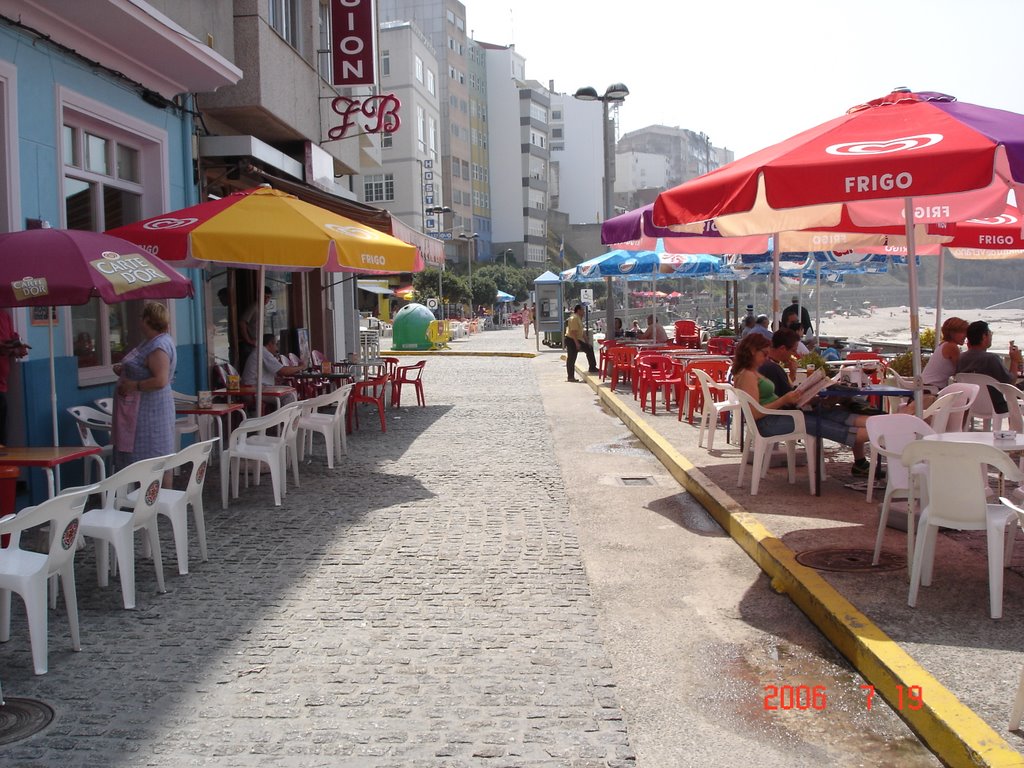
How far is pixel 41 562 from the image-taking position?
470 cm

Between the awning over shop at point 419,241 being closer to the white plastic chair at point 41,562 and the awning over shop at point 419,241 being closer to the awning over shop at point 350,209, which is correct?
the awning over shop at point 350,209

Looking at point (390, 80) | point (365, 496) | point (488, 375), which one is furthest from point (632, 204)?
point (365, 496)

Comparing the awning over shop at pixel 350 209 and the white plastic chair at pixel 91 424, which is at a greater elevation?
the awning over shop at pixel 350 209

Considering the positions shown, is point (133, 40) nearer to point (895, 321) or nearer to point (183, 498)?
point (183, 498)

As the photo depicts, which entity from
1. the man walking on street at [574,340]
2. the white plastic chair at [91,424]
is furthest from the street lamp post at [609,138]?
the white plastic chair at [91,424]

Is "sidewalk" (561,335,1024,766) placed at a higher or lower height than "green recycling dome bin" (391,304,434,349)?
lower

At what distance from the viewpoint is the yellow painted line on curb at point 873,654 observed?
367 cm

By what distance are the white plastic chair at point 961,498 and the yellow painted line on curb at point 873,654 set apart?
48cm

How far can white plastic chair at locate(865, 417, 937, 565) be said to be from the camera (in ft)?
19.6

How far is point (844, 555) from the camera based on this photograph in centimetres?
636

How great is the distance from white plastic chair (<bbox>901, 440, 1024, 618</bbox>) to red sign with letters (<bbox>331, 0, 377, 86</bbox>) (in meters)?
13.5

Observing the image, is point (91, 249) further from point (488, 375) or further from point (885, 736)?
point (488, 375)
